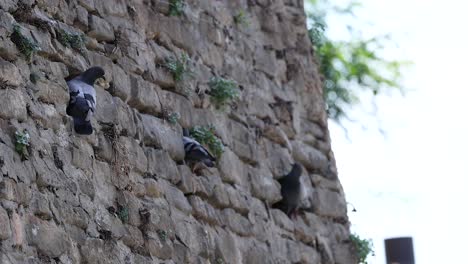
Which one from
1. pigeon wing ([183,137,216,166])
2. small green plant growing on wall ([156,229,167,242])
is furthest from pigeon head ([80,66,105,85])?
pigeon wing ([183,137,216,166])

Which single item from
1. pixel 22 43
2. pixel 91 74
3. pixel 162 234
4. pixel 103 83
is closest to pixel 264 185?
pixel 162 234

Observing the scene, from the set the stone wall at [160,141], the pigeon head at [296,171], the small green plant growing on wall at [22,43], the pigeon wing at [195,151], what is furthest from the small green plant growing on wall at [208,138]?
the small green plant growing on wall at [22,43]

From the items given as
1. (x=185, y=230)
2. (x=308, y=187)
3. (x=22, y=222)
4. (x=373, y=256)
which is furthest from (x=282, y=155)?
(x=22, y=222)

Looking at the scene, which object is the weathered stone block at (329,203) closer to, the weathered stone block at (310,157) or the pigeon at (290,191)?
the weathered stone block at (310,157)

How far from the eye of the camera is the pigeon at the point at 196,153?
307 inches

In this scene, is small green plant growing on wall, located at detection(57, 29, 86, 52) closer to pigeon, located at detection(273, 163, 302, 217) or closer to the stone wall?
the stone wall

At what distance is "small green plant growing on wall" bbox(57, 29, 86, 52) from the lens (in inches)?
277

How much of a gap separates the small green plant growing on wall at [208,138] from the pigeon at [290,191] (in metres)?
0.76

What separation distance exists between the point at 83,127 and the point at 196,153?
3.66 feet

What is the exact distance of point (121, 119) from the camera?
7320 millimetres

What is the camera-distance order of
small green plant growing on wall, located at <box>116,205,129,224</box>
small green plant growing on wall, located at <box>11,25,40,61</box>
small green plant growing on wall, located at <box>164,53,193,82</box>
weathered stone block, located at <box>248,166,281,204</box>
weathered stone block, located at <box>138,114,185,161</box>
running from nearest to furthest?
small green plant growing on wall, located at <box>11,25,40,61</box> < small green plant growing on wall, located at <box>116,205,129,224</box> < weathered stone block, located at <box>138,114,185,161</box> < small green plant growing on wall, located at <box>164,53,193,82</box> < weathered stone block, located at <box>248,166,281,204</box>

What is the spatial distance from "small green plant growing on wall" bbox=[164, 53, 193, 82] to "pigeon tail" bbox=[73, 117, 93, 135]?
1.25 metres

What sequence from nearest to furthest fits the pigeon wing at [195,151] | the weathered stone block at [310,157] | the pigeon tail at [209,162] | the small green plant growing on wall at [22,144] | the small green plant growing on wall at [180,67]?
the small green plant growing on wall at [22,144], the pigeon wing at [195,151], the pigeon tail at [209,162], the small green plant growing on wall at [180,67], the weathered stone block at [310,157]

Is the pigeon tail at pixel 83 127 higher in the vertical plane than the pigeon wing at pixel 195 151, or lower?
lower
